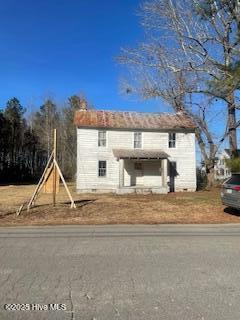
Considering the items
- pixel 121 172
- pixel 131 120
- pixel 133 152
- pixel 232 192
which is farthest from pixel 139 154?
pixel 232 192

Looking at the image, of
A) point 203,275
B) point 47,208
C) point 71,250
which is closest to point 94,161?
point 47,208

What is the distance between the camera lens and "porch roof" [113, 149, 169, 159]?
33031mm

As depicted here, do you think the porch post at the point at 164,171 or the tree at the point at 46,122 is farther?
the tree at the point at 46,122

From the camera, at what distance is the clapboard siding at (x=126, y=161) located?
1336 inches

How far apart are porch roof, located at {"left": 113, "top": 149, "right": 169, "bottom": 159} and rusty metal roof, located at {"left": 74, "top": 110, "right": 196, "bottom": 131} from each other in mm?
1854

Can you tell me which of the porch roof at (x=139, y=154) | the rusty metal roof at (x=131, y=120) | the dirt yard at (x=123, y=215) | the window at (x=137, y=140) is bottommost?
the dirt yard at (x=123, y=215)

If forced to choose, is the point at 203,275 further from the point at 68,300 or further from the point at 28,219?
the point at 28,219

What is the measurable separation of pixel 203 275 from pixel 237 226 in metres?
7.99

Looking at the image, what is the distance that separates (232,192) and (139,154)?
54.3 ft

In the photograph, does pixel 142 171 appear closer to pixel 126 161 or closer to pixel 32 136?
pixel 126 161

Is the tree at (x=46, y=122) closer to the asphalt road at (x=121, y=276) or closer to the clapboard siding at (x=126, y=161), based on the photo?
the clapboard siding at (x=126, y=161)

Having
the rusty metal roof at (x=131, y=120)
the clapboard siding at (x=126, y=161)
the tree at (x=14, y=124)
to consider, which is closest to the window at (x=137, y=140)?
the clapboard siding at (x=126, y=161)

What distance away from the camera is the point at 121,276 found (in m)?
6.94

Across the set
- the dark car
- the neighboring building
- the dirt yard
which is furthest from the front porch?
the dark car
